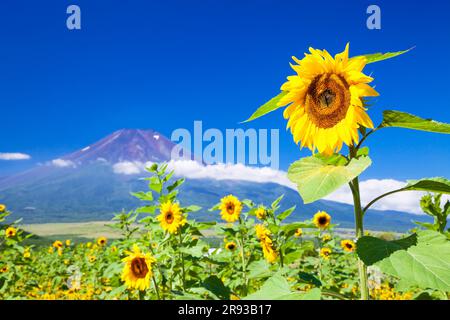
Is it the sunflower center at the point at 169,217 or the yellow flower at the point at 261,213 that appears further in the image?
the yellow flower at the point at 261,213

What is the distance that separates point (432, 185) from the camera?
132 centimetres

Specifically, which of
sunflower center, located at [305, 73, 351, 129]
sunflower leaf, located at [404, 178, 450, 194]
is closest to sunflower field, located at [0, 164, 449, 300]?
sunflower leaf, located at [404, 178, 450, 194]

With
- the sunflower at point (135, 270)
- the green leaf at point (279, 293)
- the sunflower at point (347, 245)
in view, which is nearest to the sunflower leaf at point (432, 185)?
the green leaf at point (279, 293)

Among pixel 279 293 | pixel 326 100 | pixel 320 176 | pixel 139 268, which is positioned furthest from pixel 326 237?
pixel 320 176

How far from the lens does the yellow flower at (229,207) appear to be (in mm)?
5512

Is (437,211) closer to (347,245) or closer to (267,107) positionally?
(267,107)

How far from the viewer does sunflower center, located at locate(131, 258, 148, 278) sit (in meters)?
3.40

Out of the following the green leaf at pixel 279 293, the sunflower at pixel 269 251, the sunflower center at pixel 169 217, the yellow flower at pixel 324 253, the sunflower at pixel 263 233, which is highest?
the sunflower center at pixel 169 217

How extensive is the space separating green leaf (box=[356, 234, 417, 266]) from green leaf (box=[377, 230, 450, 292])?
0.02 meters

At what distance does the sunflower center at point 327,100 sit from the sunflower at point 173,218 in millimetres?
2639

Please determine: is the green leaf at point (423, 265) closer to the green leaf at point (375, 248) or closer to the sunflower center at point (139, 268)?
the green leaf at point (375, 248)

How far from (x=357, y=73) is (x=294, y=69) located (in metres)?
0.22
